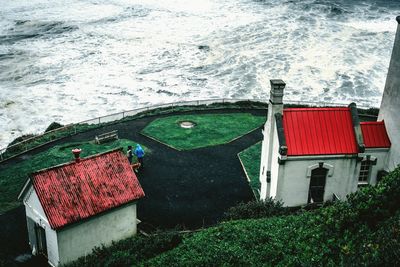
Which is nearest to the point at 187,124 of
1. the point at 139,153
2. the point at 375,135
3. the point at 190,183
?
the point at 139,153

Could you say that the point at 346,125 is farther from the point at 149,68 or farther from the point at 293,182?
the point at 149,68

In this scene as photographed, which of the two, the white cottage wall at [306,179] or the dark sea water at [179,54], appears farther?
the dark sea water at [179,54]

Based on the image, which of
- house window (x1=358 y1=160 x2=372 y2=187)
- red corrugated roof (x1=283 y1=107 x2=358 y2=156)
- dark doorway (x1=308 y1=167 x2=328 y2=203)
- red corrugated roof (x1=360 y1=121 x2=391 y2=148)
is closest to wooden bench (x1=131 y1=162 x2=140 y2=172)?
red corrugated roof (x1=283 y1=107 x2=358 y2=156)

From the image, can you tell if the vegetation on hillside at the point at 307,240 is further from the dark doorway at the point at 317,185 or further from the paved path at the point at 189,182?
the paved path at the point at 189,182

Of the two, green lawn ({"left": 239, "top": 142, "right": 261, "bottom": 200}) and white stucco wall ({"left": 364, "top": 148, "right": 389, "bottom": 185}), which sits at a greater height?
white stucco wall ({"left": 364, "top": 148, "right": 389, "bottom": 185})

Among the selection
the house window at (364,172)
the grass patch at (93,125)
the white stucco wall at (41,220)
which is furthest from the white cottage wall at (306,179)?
the grass patch at (93,125)

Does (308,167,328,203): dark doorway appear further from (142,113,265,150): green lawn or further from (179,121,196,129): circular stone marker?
(179,121,196,129): circular stone marker
